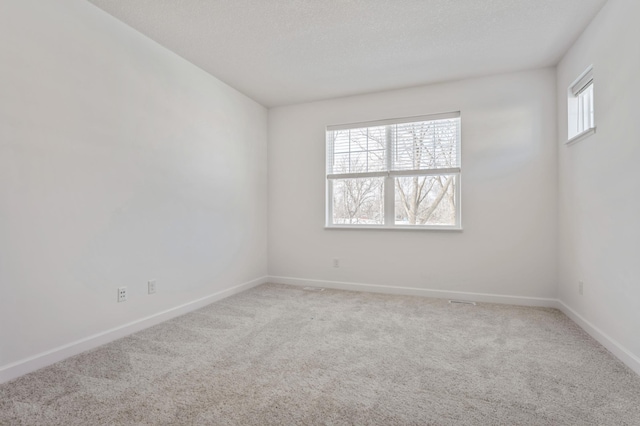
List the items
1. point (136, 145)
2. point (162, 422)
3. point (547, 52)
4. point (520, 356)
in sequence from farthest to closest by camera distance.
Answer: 1. point (547, 52)
2. point (136, 145)
3. point (520, 356)
4. point (162, 422)

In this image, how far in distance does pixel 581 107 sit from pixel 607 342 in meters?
2.04

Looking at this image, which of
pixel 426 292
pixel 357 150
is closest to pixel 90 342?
pixel 426 292

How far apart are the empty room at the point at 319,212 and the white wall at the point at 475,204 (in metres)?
0.02

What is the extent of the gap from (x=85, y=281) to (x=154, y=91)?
5.47ft

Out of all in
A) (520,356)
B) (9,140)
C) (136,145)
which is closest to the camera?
(9,140)

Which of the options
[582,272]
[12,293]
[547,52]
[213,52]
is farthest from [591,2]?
[12,293]

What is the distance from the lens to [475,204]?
3578 mm

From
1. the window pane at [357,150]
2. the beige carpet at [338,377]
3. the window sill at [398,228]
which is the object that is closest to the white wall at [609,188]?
the beige carpet at [338,377]

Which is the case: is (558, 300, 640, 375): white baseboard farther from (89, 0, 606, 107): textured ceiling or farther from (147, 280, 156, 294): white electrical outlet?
(147, 280, 156, 294): white electrical outlet

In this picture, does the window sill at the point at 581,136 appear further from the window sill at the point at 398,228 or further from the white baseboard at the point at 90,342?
the white baseboard at the point at 90,342

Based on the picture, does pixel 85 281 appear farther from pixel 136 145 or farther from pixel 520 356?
pixel 520 356

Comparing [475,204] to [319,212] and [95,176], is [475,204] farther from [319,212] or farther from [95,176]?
[95,176]

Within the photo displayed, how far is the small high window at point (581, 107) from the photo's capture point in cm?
271

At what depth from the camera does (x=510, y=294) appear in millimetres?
3459
